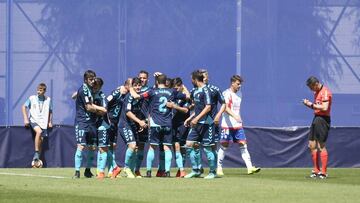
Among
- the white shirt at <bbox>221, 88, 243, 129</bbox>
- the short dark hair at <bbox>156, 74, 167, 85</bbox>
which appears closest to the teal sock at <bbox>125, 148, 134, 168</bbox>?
the short dark hair at <bbox>156, 74, 167, 85</bbox>

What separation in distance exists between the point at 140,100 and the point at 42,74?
743 centimetres

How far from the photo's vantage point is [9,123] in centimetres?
2636

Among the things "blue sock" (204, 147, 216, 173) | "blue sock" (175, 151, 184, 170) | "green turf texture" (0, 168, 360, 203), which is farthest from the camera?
"blue sock" (175, 151, 184, 170)

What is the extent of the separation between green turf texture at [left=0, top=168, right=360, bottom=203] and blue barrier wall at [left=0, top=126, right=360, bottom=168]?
6.47 metres

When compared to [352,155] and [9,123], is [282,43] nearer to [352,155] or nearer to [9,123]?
[352,155]

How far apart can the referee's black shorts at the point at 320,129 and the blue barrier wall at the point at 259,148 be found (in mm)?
6098

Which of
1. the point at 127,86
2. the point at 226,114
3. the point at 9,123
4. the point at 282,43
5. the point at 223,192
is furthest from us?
the point at 282,43

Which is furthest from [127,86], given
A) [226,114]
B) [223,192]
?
[223,192]

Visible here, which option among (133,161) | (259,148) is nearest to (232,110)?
(133,161)

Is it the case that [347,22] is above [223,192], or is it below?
above

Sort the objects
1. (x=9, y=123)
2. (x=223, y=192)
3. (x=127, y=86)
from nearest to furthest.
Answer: (x=223, y=192) → (x=127, y=86) → (x=9, y=123)

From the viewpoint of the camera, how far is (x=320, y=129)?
20.4 m

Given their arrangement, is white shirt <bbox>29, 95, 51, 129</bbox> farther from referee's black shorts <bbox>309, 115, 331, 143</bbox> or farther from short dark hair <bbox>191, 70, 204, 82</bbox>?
referee's black shorts <bbox>309, 115, 331, 143</bbox>

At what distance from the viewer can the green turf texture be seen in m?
14.0
